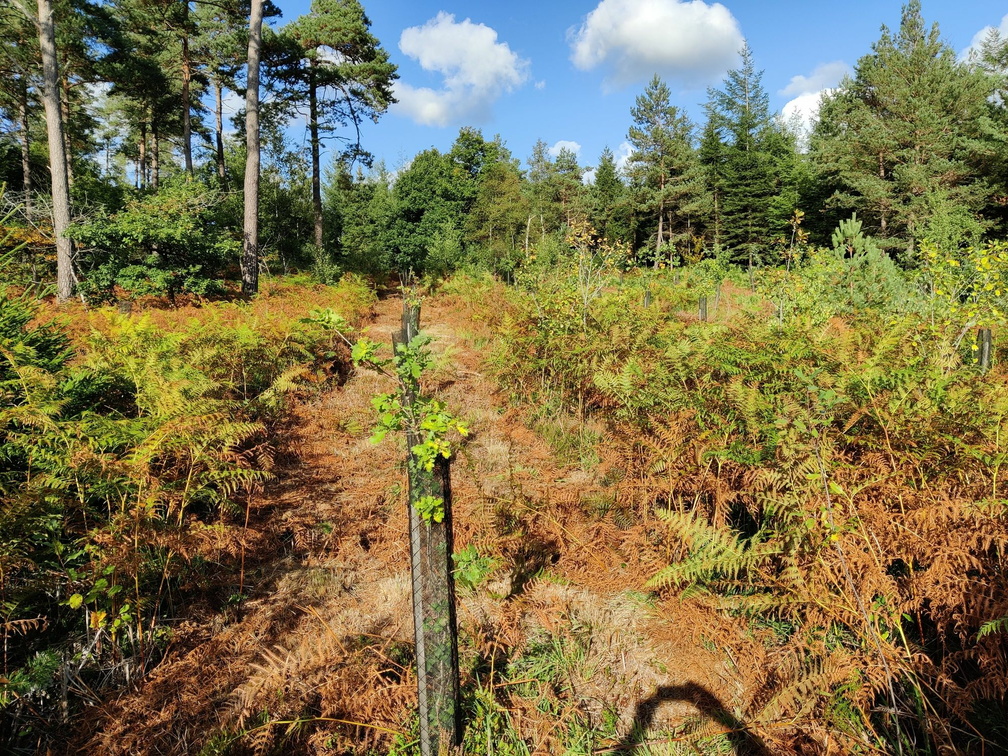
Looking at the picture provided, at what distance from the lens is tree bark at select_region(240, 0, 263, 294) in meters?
11.5

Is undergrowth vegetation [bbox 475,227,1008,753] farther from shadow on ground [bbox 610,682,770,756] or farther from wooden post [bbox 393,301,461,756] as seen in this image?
wooden post [bbox 393,301,461,756]

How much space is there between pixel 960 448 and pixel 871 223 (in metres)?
27.8

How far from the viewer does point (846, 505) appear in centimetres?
260

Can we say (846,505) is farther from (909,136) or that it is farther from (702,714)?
(909,136)

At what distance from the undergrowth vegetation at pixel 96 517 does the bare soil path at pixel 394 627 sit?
0.83ft

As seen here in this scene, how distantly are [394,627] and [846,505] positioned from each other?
2649 millimetres

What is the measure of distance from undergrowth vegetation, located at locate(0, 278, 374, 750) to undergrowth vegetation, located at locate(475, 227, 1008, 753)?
2472 millimetres

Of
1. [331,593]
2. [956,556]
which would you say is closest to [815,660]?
[956,556]

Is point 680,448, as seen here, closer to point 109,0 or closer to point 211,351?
point 211,351

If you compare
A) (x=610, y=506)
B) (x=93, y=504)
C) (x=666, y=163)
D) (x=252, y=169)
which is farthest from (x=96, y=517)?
(x=666, y=163)

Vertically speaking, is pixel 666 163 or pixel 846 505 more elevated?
pixel 666 163

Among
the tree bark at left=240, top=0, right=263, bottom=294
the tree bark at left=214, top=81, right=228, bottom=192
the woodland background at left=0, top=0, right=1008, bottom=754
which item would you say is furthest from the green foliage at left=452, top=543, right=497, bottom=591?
the tree bark at left=214, top=81, right=228, bottom=192

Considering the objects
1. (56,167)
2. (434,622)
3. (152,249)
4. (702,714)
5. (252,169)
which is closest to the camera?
(434,622)

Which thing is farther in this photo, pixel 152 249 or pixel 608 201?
pixel 608 201
